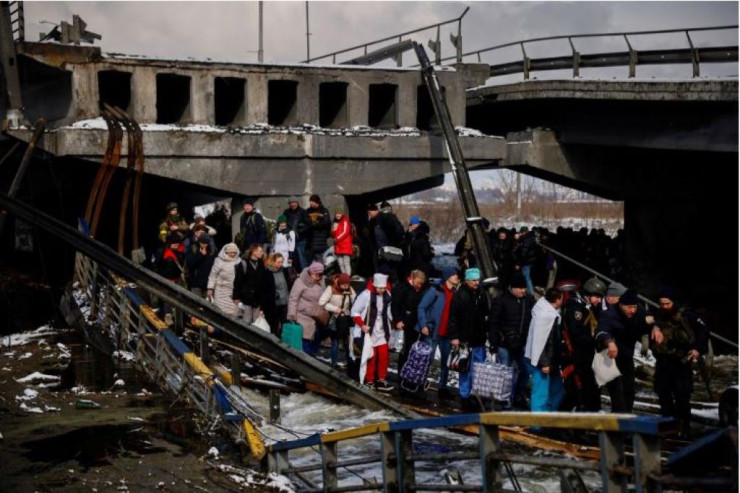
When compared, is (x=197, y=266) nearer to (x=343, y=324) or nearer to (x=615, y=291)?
(x=343, y=324)

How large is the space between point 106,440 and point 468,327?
495 centimetres

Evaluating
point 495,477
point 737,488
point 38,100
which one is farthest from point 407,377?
point 38,100

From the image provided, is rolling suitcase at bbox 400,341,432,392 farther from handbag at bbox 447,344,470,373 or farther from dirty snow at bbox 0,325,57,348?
Result: dirty snow at bbox 0,325,57,348

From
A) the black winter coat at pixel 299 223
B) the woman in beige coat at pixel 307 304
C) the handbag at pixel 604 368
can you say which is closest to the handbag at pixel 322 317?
the woman in beige coat at pixel 307 304

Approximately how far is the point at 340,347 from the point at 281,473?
8.92m

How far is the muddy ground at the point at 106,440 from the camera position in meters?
9.98

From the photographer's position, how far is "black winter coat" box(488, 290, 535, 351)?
43.4ft

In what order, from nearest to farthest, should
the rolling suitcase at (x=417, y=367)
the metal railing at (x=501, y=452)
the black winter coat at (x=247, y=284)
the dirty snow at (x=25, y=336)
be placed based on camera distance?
the metal railing at (x=501, y=452) < the rolling suitcase at (x=417, y=367) < the black winter coat at (x=247, y=284) < the dirty snow at (x=25, y=336)

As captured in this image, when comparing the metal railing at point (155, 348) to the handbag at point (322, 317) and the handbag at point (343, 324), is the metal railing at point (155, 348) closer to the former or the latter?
the handbag at point (322, 317)

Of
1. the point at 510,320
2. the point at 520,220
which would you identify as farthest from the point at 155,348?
the point at 520,220

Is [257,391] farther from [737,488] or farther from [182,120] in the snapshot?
[182,120]

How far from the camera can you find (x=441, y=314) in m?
14.6

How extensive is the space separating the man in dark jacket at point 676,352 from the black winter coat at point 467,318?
2.41 metres

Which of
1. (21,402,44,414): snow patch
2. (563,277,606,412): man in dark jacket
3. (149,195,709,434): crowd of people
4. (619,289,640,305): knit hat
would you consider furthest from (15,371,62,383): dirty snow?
(619,289,640,305): knit hat
